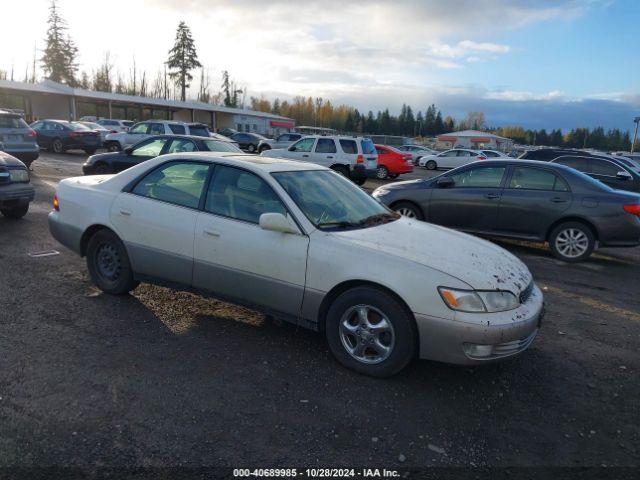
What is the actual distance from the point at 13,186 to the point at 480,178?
7872 mm

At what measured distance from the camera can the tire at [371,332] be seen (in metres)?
3.59

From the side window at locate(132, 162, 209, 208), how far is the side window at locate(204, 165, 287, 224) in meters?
0.16

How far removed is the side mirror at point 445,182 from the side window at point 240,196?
17.4 feet

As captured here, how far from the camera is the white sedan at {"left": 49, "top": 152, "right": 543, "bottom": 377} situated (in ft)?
11.6

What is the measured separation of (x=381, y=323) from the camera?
368cm

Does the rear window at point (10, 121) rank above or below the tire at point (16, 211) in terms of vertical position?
above

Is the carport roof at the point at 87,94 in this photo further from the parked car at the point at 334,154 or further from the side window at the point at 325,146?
the side window at the point at 325,146

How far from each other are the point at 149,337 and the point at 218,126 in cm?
6058

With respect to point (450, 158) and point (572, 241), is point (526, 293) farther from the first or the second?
point (450, 158)

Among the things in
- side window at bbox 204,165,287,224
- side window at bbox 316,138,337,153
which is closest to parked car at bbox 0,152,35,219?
side window at bbox 204,165,287,224

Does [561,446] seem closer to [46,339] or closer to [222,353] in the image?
[222,353]

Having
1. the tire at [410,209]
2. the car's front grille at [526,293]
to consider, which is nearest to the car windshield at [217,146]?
the tire at [410,209]

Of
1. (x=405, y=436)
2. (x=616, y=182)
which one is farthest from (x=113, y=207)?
(x=616, y=182)

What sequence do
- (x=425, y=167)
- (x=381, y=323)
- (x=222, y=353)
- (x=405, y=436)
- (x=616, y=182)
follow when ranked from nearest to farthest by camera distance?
(x=405, y=436), (x=381, y=323), (x=222, y=353), (x=616, y=182), (x=425, y=167)
